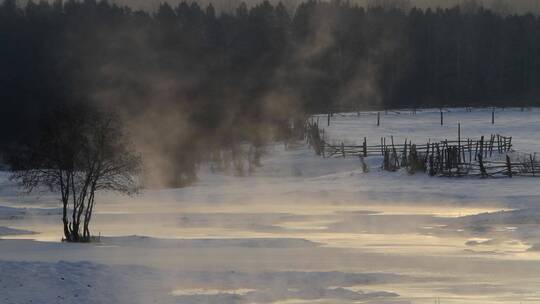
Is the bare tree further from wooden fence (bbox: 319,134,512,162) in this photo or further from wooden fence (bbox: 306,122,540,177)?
wooden fence (bbox: 319,134,512,162)

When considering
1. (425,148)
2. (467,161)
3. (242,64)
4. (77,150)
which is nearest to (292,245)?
(77,150)

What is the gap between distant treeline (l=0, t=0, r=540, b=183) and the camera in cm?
9262

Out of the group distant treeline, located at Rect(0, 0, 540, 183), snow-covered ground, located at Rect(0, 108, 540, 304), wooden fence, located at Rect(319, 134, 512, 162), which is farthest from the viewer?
distant treeline, located at Rect(0, 0, 540, 183)

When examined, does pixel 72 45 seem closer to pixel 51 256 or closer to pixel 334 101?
pixel 334 101

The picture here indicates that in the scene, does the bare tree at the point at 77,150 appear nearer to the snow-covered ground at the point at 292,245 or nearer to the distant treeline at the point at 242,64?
the snow-covered ground at the point at 292,245

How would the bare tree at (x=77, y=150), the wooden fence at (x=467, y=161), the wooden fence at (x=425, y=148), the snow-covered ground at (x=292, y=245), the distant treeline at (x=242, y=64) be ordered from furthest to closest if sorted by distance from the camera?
the distant treeline at (x=242, y=64)
the wooden fence at (x=425, y=148)
the wooden fence at (x=467, y=161)
the bare tree at (x=77, y=150)
the snow-covered ground at (x=292, y=245)

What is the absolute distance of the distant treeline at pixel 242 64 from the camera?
92.6 meters

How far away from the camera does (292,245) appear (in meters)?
25.6

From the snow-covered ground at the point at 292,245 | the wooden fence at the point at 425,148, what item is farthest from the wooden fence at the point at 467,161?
the snow-covered ground at the point at 292,245

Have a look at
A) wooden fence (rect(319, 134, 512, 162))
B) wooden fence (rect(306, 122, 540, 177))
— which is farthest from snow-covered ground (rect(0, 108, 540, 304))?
wooden fence (rect(319, 134, 512, 162))

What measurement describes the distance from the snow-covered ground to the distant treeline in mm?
19058

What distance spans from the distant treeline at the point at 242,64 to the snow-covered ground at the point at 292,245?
62.5 feet

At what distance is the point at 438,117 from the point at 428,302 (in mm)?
84675

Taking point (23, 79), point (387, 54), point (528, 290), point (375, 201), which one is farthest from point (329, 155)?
point (387, 54)
